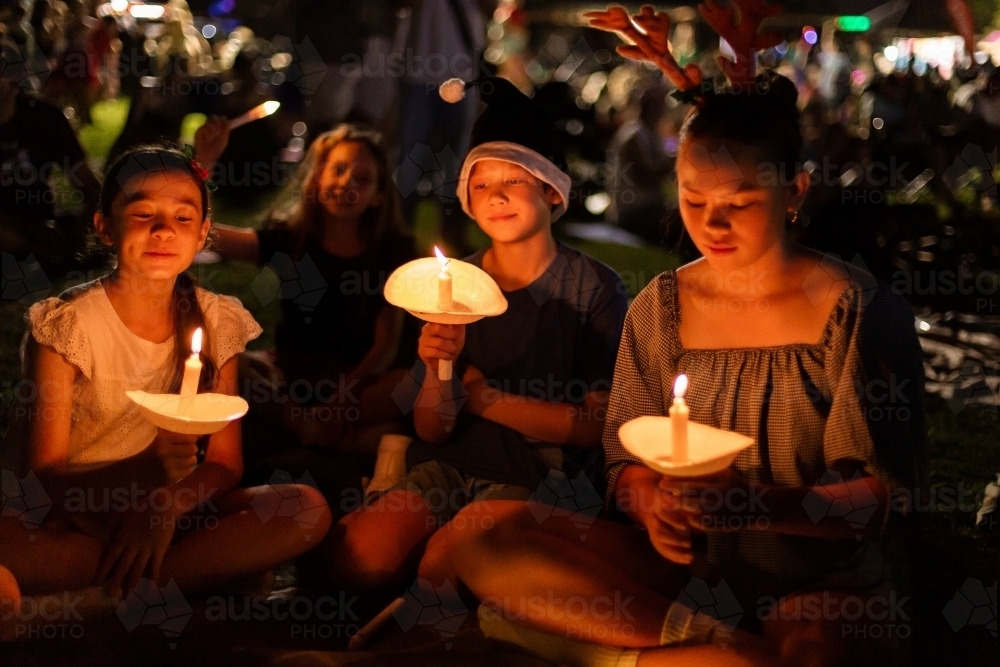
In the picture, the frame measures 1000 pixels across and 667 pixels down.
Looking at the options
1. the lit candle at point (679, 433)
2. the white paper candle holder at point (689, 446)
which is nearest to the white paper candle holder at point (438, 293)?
the white paper candle holder at point (689, 446)

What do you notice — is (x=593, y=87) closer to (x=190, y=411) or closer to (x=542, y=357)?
(x=542, y=357)

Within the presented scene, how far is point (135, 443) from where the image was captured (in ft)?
8.97

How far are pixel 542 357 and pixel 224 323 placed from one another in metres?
0.91

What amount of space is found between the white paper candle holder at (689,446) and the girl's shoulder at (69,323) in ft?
4.79

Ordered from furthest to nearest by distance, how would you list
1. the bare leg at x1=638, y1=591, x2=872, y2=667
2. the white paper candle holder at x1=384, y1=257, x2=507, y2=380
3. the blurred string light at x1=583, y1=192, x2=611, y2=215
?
1. the blurred string light at x1=583, y1=192, x2=611, y2=215
2. the white paper candle holder at x1=384, y1=257, x2=507, y2=380
3. the bare leg at x1=638, y1=591, x2=872, y2=667

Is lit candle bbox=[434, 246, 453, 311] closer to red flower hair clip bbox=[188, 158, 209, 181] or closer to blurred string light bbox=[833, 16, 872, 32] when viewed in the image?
red flower hair clip bbox=[188, 158, 209, 181]

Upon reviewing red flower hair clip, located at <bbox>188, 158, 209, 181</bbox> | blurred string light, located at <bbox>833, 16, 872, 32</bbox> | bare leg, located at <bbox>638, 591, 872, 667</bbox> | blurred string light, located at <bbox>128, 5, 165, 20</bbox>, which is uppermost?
blurred string light, located at <bbox>833, 16, 872, 32</bbox>

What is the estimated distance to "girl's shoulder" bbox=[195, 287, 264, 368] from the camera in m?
2.81

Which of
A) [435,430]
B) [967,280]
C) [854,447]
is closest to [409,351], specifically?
[435,430]

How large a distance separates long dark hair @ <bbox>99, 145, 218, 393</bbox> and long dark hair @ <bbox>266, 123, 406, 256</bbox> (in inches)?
34.5

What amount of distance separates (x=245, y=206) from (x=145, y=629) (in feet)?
16.0

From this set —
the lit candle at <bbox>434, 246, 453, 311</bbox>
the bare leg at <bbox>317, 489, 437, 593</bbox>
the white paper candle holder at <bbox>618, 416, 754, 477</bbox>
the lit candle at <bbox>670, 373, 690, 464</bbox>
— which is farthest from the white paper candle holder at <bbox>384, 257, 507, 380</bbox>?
the lit candle at <bbox>670, 373, 690, 464</bbox>

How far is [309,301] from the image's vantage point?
3670mm

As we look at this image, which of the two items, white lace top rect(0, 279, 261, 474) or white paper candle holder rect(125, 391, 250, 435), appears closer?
white paper candle holder rect(125, 391, 250, 435)
